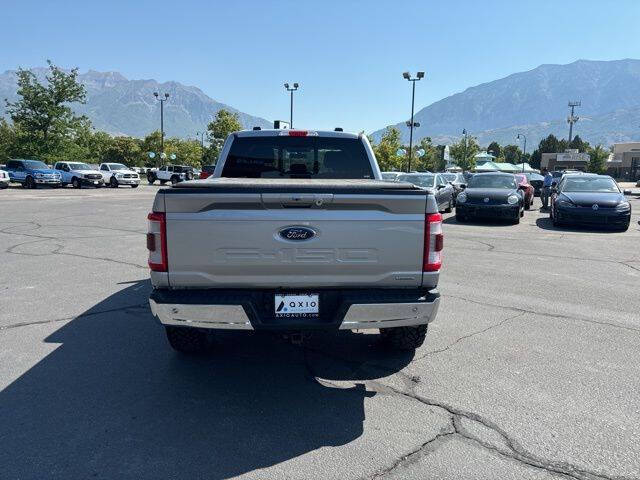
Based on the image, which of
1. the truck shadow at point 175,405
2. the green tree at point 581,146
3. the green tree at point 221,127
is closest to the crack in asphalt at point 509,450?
the truck shadow at point 175,405

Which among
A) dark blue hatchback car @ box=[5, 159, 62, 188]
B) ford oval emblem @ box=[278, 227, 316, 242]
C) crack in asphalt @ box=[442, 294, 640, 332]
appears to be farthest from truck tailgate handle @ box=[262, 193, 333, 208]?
dark blue hatchback car @ box=[5, 159, 62, 188]

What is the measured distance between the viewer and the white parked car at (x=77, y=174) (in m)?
34.3

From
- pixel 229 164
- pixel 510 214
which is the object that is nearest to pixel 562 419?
pixel 229 164

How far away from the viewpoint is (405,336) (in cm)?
441

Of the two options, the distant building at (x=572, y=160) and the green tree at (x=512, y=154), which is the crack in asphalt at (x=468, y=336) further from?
the green tree at (x=512, y=154)

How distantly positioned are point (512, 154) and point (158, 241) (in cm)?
13134

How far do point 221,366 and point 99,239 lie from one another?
8.26 m

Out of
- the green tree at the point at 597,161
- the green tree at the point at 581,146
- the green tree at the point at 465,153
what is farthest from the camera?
Result: the green tree at the point at 581,146

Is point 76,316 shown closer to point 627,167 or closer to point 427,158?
point 427,158

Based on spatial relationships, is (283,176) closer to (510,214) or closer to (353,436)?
(353,436)

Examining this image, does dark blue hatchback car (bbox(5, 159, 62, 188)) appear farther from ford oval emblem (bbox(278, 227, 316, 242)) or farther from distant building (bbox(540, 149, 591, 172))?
distant building (bbox(540, 149, 591, 172))

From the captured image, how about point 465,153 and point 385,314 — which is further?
point 465,153

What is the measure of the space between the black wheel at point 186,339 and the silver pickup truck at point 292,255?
0.92m

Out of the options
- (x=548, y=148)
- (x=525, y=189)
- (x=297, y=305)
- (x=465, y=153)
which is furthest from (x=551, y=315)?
(x=548, y=148)
